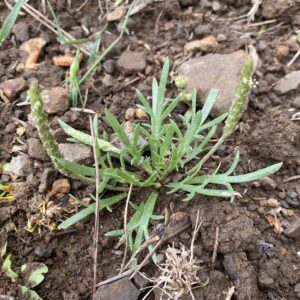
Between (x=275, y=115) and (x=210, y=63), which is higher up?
(x=210, y=63)

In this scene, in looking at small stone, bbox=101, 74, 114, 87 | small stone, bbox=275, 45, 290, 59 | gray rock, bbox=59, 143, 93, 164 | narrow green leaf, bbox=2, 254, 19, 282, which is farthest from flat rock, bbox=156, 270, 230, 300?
small stone, bbox=275, 45, 290, 59

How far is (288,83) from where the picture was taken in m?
2.45

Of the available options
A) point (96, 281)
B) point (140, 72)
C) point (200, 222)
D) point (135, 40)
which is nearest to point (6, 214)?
point (96, 281)

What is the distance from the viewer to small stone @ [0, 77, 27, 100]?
7.70 feet

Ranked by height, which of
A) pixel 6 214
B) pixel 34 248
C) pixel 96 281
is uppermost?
pixel 6 214

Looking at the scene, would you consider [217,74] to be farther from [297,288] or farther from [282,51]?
[297,288]

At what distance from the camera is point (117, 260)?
1.92m

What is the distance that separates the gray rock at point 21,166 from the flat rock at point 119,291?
65 cm

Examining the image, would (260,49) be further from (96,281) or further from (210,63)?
(96,281)

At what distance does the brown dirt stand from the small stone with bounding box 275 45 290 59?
2 centimetres

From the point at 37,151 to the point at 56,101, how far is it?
1.04 ft

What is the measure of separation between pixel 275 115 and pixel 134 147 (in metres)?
0.77

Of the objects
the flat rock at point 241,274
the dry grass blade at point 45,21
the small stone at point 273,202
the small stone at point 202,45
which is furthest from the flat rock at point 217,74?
the flat rock at point 241,274

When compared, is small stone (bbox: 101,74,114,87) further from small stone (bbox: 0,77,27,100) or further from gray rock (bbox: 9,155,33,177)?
gray rock (bbox: 9,155,33,177)
